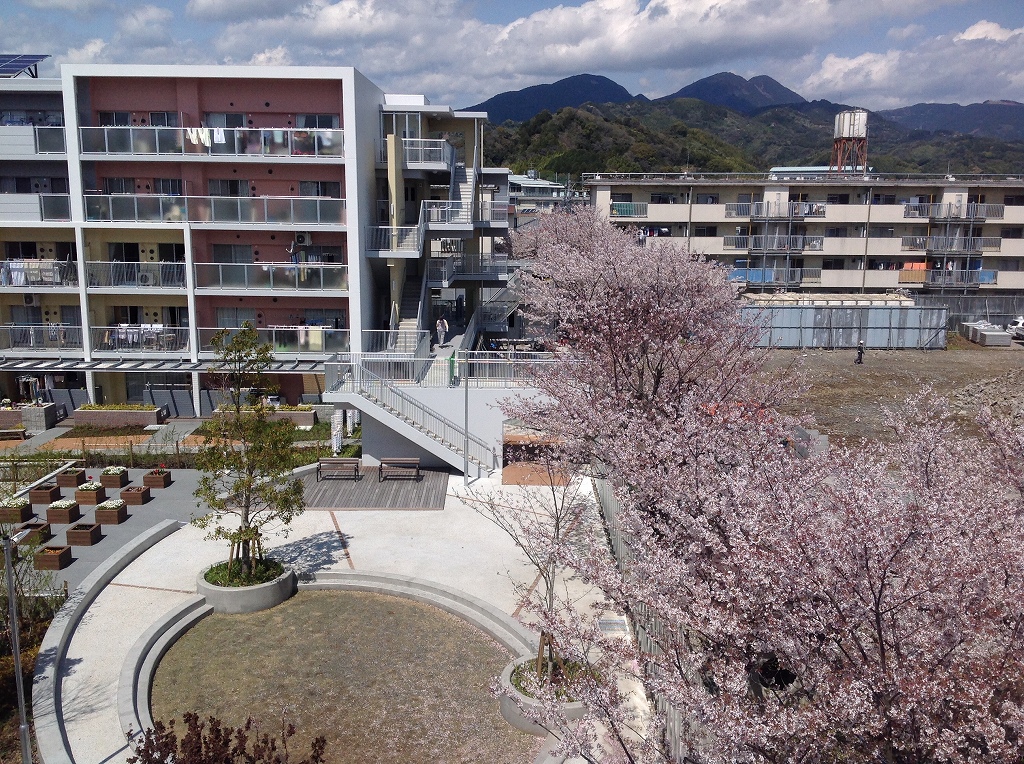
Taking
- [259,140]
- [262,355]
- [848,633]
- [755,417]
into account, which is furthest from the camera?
Result: [259,140]

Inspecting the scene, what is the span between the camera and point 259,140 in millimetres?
28812

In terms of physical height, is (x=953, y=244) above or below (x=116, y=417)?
above

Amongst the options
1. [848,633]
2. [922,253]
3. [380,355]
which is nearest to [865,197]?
[922,253]

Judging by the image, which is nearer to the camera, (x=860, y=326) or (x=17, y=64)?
(x=17, y=64)

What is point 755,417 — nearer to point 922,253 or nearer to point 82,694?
point 82,694

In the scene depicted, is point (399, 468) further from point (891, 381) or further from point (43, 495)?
point (891, 381)

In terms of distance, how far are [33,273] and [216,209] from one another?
7.12 m

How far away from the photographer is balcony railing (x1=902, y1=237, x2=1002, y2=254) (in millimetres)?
49812

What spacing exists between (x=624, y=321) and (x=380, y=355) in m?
9.99

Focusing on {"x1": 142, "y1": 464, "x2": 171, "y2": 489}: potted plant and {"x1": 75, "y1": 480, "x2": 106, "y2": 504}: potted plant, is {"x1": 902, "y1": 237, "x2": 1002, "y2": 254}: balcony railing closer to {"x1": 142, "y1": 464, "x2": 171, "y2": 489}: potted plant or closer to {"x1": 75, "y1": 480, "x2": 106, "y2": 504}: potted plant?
{"x1": 142, "y1": 464, "x2": 171, "y2": 489}: potted plant

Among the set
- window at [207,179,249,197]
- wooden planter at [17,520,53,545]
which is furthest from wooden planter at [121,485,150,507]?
window at [207,179,249,197]

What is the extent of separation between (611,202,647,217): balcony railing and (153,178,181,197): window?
2767 cm

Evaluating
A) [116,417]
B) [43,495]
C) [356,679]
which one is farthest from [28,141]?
[356,679]

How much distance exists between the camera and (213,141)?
28.8m
